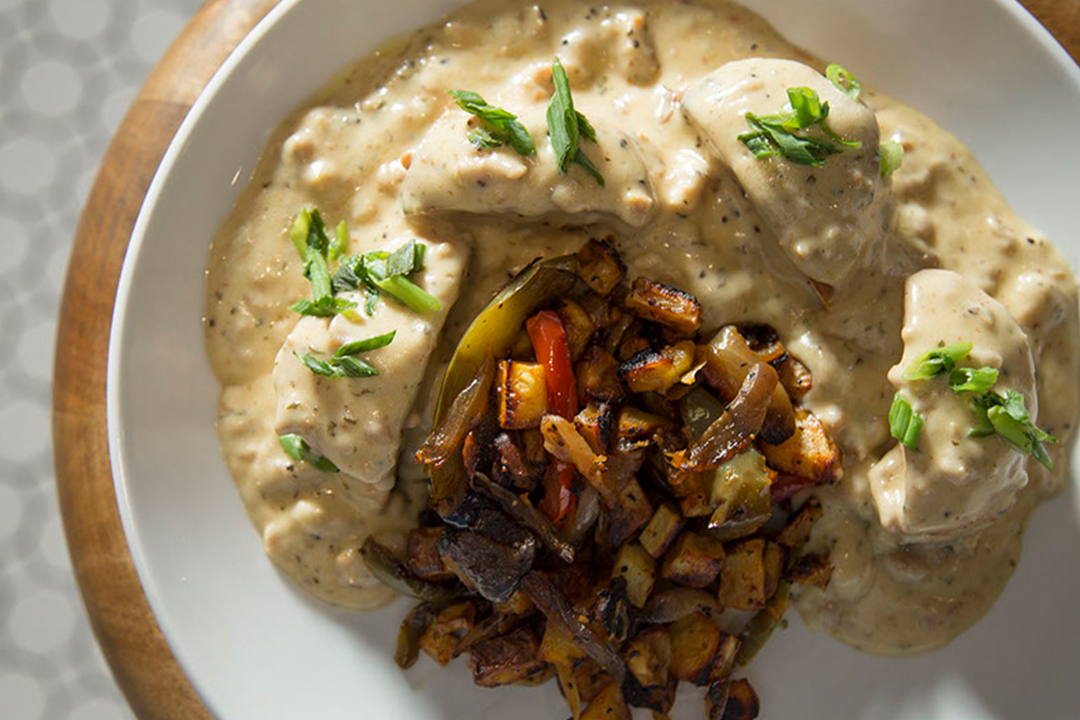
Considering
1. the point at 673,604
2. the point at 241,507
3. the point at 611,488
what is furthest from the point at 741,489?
the point at 241,507

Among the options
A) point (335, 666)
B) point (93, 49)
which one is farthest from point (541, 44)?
point (93, 49)

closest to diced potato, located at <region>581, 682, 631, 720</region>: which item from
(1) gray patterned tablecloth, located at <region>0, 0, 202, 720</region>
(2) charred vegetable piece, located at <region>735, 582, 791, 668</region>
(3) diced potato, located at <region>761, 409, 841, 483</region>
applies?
(2) charred vegetable piece, located at <region>735, 582, 791, 668</region>

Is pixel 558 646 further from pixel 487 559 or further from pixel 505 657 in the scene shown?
pixel 487 559

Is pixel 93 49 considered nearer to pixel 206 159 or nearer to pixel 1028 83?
pixel 206 159

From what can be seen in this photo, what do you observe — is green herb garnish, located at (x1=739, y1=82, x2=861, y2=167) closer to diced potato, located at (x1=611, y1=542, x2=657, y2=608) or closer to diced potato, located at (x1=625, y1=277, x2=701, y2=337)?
diced potato, located at (x1=625, y1=277, x2=701, y2=337)

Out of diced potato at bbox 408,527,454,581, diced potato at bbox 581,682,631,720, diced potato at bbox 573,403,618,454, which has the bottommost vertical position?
diced potato at bbox 581,682,631,720

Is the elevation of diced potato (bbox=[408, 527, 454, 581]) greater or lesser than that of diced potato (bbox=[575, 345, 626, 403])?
lesser
